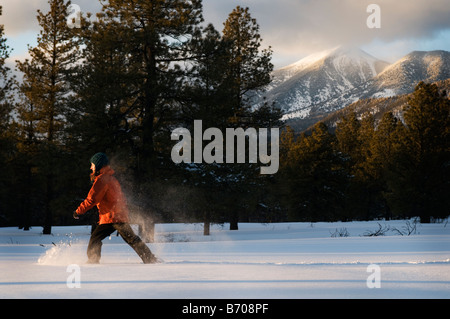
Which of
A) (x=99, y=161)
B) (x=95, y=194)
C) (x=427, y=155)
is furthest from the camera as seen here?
(x=427, y=155)

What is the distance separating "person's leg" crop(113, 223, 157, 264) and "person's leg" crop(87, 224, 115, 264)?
18 cm

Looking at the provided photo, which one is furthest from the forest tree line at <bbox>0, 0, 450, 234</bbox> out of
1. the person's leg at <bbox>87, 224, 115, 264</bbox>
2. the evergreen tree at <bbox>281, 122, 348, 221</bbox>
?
the evergreen tree at <bbox>281, 122, 348, 221</bbox>

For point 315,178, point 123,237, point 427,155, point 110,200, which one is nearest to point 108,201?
point 110,200

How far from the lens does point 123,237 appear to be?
26.6 feet

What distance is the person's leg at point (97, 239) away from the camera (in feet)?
26.5

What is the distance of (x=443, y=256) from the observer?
1024cm

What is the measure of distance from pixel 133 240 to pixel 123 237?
0.57ft

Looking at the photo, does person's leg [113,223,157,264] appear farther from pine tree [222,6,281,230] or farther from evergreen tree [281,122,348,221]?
evergreen tree [281,122,348,221]

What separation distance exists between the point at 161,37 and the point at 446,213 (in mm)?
22369

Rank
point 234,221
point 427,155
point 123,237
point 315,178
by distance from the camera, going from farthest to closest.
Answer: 1. point 315,178
2. point 234,221
3. point 427,155
4. point 123,237

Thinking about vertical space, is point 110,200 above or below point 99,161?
below

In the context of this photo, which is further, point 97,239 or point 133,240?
point 97,239

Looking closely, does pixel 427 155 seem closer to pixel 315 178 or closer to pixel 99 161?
pixel 315 178

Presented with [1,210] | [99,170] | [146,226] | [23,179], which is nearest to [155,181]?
[146,226]
